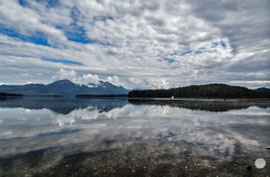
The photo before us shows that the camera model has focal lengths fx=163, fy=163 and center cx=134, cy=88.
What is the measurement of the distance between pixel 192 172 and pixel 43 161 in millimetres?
11006

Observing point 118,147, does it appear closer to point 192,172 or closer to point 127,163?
point 127,163

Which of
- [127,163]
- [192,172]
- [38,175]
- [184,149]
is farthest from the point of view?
[184,149]

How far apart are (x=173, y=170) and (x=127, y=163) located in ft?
11.1

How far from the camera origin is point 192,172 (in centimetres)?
1103

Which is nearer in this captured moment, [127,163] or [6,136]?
[127,163]

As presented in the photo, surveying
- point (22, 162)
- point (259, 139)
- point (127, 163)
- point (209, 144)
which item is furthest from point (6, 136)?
point (259, 139)

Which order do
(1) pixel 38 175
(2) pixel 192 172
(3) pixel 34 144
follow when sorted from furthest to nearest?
(3) pixel 34 144 < (2) pixel 192 172 < (1) pixel 38 175

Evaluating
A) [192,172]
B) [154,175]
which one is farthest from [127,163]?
[192,172]

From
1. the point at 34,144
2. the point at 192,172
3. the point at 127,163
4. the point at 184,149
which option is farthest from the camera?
the point at 34,144

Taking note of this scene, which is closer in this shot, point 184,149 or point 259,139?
point 184,149

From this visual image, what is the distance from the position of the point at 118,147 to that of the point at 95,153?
253 centimetres

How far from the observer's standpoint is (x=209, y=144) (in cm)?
1736

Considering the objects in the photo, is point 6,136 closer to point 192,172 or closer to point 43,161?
point 43,161

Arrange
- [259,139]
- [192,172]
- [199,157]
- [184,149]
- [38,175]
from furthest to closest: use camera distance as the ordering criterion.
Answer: [259,139], [184,149], [199,157], [192,172], [38,175]
